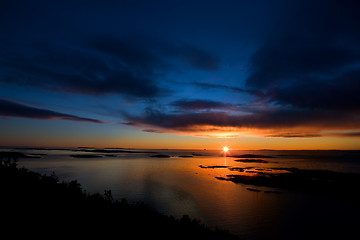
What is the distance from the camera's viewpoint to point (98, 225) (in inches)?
372

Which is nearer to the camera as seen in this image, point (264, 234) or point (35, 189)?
point (35, 189)

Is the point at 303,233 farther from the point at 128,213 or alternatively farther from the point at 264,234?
the point at 128,213

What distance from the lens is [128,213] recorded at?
11828 mm

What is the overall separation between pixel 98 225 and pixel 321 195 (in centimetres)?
3068

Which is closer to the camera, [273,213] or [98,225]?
[98,225]

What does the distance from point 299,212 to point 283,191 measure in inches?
384

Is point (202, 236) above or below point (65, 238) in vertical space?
below

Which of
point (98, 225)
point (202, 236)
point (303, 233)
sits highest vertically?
point (98, 225)

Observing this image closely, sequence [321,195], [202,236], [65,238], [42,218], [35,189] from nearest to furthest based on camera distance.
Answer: [65,238] → [42,218] → [202,236] → [35,189] → [321,195]

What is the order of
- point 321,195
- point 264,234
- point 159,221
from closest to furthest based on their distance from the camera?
point 159,221, point 264,234, point 321,195

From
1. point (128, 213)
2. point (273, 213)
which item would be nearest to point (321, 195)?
point (273, 213)

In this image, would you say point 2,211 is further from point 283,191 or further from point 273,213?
point 283,191

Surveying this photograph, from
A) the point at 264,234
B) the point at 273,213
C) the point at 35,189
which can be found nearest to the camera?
the point at 35,189

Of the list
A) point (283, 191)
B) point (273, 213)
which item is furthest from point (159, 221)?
point (283, 191)
